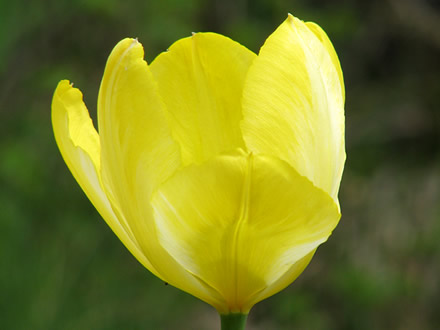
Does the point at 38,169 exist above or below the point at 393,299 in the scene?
above

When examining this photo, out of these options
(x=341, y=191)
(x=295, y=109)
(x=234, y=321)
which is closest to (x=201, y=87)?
(x=295, y=109)

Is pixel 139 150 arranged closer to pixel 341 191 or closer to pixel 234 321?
pixel 234 321

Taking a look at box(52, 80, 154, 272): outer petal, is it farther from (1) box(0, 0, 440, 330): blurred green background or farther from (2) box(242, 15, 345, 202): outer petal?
(1) box(0, 0, 440, 330): blurred green background

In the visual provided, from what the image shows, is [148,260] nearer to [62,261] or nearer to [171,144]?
[171,144]

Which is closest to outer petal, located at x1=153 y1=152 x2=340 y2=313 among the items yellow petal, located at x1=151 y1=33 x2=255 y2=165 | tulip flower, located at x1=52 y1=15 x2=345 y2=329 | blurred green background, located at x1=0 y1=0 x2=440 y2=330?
tulip flower, located at x1=52 y1=15 x2=345 y2=329

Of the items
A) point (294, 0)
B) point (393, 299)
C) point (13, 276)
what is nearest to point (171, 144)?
point (13, 276)
